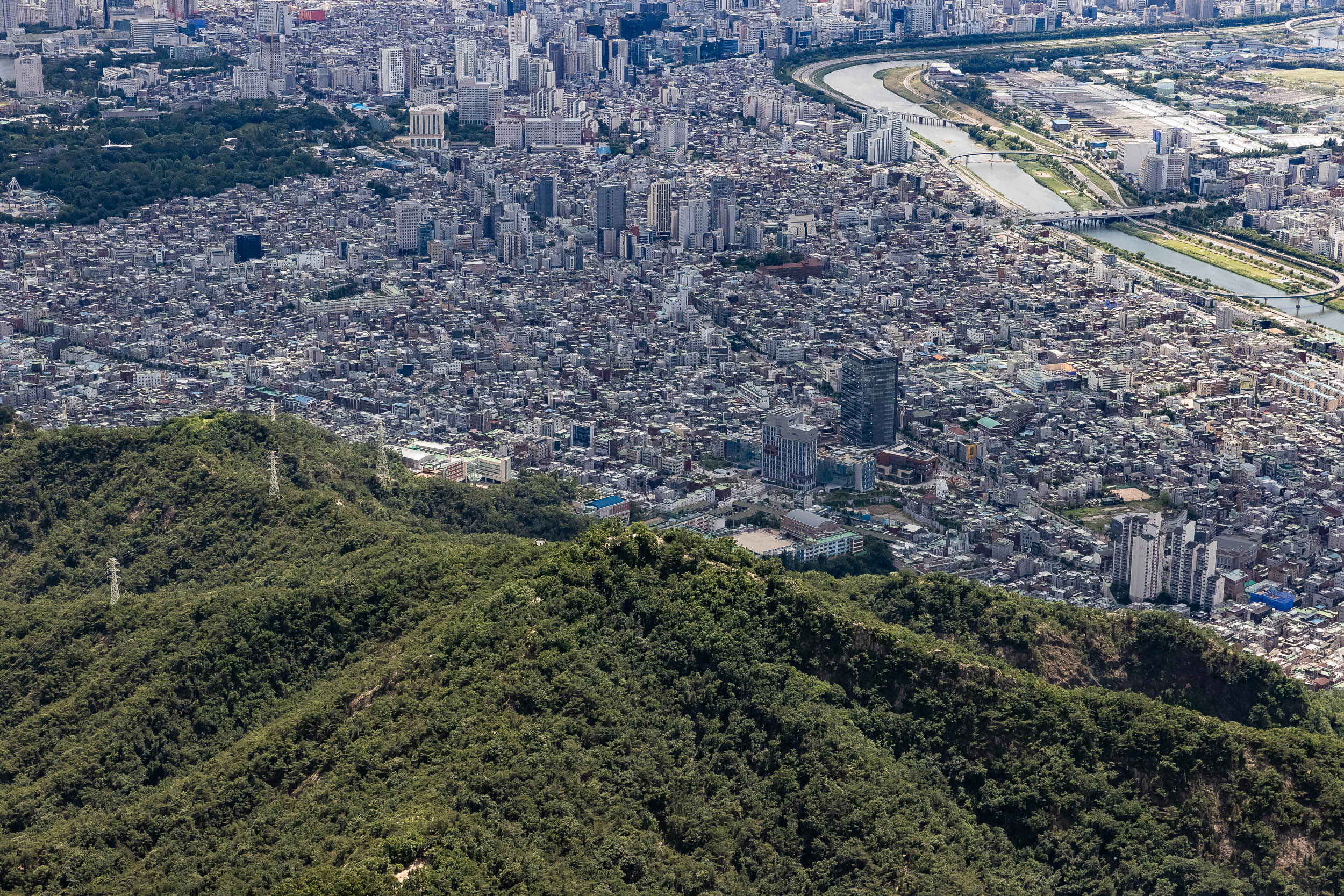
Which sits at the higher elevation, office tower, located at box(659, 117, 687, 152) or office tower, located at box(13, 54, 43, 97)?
office tower, located at box(13, 54, 43, 97)

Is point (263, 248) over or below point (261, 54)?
below

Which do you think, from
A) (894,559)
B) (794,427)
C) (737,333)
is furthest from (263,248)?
(894,559)

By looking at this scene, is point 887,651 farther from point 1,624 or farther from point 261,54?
point 261,54

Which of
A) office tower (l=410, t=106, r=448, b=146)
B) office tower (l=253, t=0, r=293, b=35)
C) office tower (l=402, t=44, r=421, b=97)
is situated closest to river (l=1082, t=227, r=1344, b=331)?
office tower (l=410, t=106, r=448, b=146)

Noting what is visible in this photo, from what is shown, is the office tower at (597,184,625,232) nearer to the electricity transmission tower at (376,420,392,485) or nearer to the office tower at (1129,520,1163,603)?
the electricity transmission tower at (376,420,392,485)

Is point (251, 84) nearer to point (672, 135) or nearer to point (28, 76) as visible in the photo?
point (28, 76)
